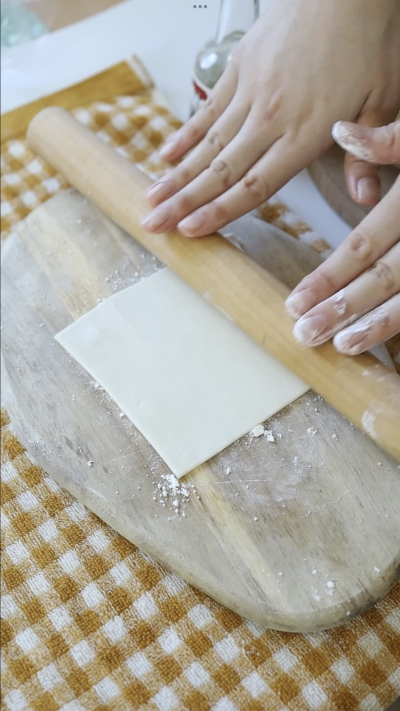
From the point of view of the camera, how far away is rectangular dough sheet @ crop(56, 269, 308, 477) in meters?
1.00

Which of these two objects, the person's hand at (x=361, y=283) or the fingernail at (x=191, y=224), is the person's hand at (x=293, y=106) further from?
the person's hand at (x=361, y=283)

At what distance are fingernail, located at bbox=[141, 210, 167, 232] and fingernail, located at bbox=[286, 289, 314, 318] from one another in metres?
0.31

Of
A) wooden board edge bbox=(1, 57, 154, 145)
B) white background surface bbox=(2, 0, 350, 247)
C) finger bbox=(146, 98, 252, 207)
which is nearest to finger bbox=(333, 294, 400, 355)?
finger bbox=(146, 98, 252, 207)

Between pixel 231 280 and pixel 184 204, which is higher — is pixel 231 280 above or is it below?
below

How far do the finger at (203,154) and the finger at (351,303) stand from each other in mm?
410

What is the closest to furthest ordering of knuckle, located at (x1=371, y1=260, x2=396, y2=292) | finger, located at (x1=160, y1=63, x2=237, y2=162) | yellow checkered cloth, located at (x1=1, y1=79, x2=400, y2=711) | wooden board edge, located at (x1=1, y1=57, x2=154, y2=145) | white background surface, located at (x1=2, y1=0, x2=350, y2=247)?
1. yellow checkered cloth, located at (x1=1, y1=79, x2=400, y2=711)
2. knuckle, located at (x1=371, y1=260, x2=396, y2=292)
3. finger, located at (x1=160, y1=63, x2=237, y2=162)
4. wooden board edge, located at (x1=1, y1=57, x2=154, y2=145)
5. white background surface, located at (x1=2, y1=0, x2=350, y2=247)

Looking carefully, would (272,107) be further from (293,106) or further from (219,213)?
(219,213)

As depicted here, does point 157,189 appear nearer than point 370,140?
No

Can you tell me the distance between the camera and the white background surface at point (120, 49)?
69.8 inches

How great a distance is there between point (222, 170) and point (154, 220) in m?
0.17

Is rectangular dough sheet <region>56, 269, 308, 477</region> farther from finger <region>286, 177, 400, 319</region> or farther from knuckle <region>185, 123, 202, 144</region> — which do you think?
knuckle <region>185, 123, 202, 144</region>

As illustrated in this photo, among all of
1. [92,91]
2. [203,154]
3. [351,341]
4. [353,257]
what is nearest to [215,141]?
[203,154]

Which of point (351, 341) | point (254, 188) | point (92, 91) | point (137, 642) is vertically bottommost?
point (137, 642)

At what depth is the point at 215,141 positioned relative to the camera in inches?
47.7
